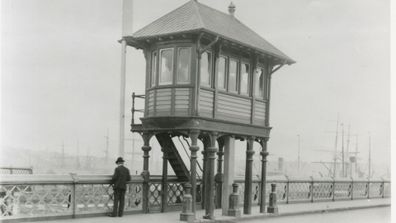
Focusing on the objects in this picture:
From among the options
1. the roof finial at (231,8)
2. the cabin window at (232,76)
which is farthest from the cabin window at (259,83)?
the roof finial at (231,8)

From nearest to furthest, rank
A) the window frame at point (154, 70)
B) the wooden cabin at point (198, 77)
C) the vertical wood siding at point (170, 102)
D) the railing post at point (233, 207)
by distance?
the wooden cabin at point (198, 77)
the vertical wood siding at point (170, 102)
the window frame at point (154, 70)
the railing post at point (233, 207)

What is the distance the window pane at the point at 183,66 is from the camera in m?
19.0

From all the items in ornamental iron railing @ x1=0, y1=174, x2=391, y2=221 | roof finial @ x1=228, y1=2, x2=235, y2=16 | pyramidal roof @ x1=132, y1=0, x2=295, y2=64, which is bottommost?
ornamental iron railing @ x1=0, y1=174, x2=391, y2=221

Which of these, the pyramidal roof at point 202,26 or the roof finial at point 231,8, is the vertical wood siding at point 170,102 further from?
the roof finial at point 231,8

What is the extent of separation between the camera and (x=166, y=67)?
19.5m

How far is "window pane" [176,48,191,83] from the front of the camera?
62.5 feet

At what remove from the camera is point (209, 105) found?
63.6ft

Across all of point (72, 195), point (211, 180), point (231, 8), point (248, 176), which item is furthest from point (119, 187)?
point (231, 8)

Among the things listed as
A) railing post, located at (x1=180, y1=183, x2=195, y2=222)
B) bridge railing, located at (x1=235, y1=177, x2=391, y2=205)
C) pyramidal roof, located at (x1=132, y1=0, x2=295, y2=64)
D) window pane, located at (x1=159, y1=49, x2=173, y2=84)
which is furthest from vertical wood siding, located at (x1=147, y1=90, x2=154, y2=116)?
bridge railing, located at (x1=235, y1=177, x2=391, y2=205)

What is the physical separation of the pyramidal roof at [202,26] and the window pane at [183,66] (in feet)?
2.60

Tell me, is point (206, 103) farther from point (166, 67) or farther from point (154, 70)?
point (154, 70)

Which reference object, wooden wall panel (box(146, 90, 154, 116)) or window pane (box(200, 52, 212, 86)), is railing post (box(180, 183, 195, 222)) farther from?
window pane (box(200, 52, 212, 86))

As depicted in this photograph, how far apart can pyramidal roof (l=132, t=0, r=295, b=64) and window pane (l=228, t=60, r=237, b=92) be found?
0.89 meters

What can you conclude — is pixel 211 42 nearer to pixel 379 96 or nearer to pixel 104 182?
pixel 104 182
